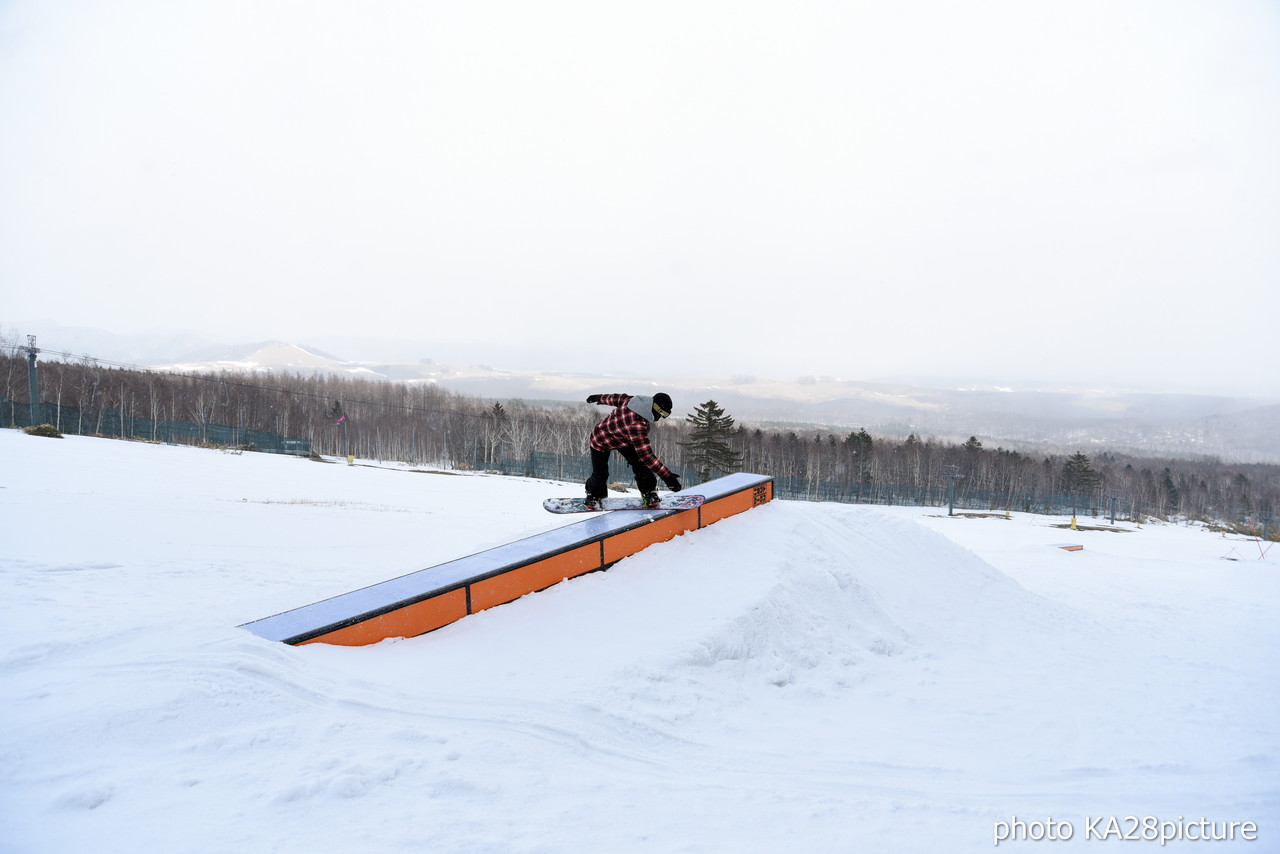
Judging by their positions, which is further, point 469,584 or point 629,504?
point 629,504

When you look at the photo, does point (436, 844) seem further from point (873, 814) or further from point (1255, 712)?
point (1255, 712)

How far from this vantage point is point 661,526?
714cm

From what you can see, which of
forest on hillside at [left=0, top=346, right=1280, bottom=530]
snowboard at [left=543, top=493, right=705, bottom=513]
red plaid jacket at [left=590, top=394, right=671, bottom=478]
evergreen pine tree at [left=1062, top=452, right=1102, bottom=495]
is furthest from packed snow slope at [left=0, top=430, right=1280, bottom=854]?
evergreen pine tree at [left=1062, top=452, right=1102, bottom=495]

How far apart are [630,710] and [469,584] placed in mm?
1935

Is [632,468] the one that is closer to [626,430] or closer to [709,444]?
[626,430]

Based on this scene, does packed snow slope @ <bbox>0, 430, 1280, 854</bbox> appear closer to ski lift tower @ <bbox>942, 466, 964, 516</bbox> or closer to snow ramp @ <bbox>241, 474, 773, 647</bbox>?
snow ramp @ <bbox>241, 474, 773, 647</bbox>

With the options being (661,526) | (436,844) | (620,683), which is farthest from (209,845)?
(661,526)

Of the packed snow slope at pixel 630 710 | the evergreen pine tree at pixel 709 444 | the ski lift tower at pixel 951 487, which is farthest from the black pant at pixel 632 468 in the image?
the ski lift tower at pixel 951 487

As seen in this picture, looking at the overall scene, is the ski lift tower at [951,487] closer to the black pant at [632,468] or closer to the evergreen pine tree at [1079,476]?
the evergreen pine tree at [1079,476]

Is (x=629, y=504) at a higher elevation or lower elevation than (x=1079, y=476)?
higher

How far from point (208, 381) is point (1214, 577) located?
85.6 meters

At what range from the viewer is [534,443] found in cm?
6278

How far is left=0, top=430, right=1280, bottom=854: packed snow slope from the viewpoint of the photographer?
2.84 m

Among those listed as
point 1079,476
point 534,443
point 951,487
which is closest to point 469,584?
point 951,487
